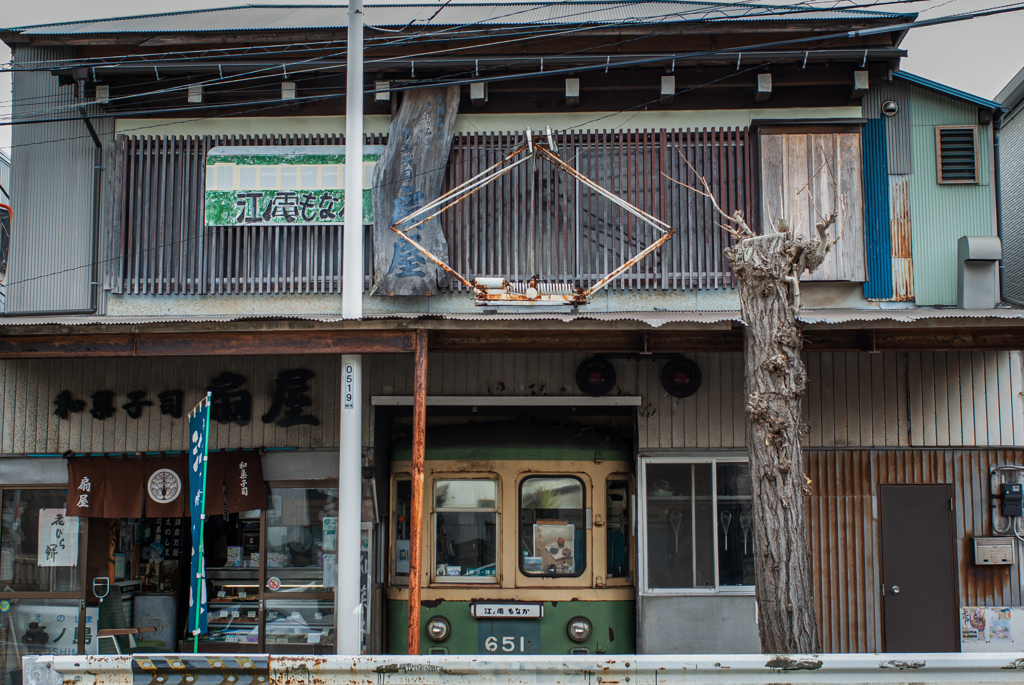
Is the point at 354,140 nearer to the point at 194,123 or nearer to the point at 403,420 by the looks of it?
the point at 194,123

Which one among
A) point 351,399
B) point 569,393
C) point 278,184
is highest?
point 278,184

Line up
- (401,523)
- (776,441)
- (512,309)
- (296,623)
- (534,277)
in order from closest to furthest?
(776,441) < (534,277) < (512,309) < (296,623) < (401,523)

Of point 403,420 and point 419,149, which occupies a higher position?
point 419,149

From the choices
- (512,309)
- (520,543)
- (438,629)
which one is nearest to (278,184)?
(512,309)

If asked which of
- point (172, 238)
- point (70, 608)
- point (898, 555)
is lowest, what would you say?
point (70, 608)

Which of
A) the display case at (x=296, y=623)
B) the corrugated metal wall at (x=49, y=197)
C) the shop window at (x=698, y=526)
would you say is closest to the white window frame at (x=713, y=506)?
the shop window at (x=698, y=526)

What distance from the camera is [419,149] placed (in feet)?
33.9

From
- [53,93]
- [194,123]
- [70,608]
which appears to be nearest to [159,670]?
[70,608]

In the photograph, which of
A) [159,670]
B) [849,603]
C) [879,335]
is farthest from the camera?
[849,603]

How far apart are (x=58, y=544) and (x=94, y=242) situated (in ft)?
12.2

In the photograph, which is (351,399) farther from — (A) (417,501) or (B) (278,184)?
(B) (278,184)

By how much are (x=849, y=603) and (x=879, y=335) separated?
3329mm

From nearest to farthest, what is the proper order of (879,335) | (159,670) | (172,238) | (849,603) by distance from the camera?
(159,670) → (879,335) → (849,603) → (172,238)

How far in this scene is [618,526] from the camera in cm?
1045
